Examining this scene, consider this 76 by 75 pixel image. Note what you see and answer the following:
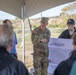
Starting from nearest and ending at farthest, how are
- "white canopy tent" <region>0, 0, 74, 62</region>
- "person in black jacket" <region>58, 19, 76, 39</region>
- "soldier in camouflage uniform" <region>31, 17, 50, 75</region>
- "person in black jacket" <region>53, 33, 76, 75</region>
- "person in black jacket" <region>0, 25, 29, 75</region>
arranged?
"person in black jacket" <region>0, 25, 29, 75</region> < "person in black jacket" <region>53, 33, 76, 75</region> < "person in black jacket" <region>58, 19, 76, 39</region> < "soldier in camouflage uniform" <region>31, 17, 50, 75</region> < "white canopy tent" <region>0, 0, 74, 62</region>

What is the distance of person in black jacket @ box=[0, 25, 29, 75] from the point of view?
1750mm

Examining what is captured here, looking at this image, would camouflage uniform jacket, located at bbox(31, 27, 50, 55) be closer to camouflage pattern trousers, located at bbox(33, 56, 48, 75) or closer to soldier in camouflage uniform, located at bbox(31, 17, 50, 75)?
soldier in camouflage uniform, located at bbox(31, 17, 50, 75)

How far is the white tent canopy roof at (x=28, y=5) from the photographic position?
21.7ft

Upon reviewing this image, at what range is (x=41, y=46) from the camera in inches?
196

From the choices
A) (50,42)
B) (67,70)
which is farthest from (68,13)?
(67,70)

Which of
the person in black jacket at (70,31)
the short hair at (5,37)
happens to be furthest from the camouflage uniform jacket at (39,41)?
the short hair at (5,37)

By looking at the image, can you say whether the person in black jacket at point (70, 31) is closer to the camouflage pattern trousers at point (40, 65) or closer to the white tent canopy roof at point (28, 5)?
the camouflage pattern trousers at point (40, 65)

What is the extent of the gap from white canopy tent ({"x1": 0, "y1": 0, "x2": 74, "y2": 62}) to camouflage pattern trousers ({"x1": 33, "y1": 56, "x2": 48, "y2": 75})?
1699 millimetres

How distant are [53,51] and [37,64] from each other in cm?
48

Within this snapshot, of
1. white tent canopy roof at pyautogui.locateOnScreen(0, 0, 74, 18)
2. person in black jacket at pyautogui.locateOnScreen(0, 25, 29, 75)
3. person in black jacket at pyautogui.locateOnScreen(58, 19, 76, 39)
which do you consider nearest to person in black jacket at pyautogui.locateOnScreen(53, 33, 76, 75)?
person in black jacket at pyautogui.locateOnScreen(0, 25, 29, 75)

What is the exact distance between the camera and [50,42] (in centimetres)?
499

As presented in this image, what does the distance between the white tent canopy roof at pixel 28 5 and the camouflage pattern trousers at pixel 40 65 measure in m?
1.95

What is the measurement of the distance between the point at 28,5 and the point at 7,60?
16.4 feet

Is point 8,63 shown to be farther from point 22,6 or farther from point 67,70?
point 22,6
